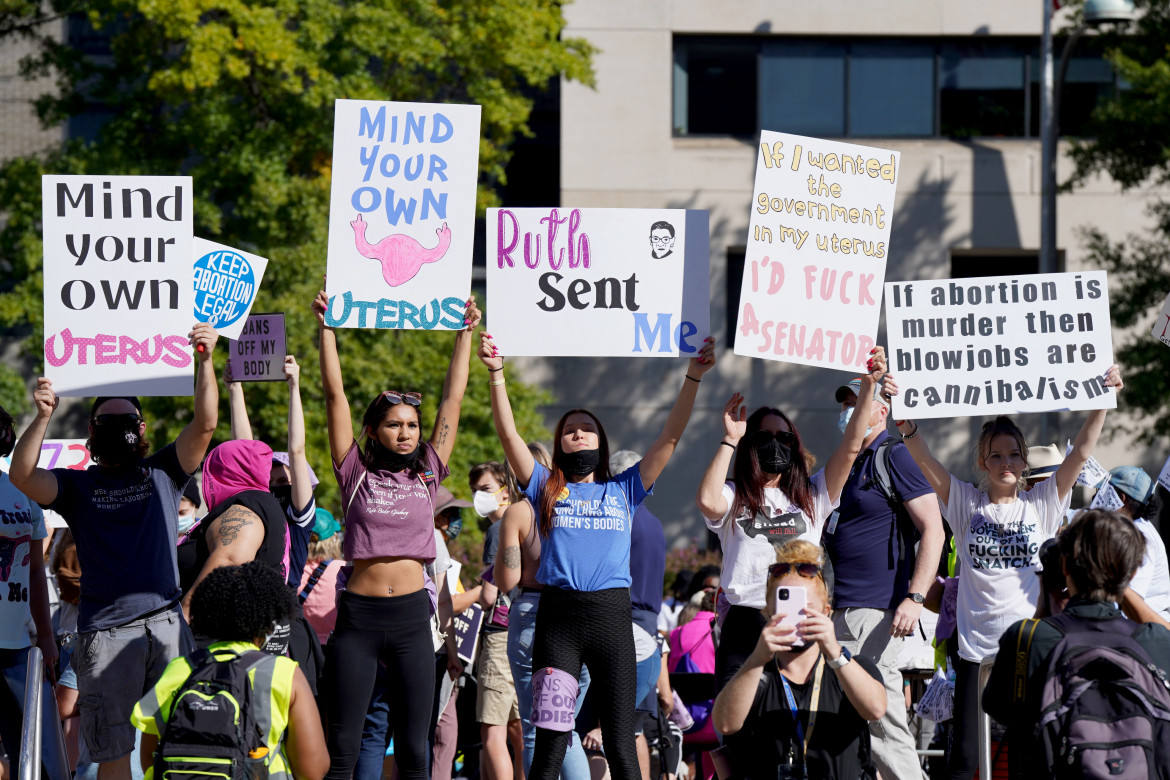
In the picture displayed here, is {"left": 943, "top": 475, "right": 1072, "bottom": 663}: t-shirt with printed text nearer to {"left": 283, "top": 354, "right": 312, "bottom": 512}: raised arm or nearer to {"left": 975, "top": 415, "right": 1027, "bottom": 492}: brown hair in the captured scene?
{"left": 975, "top": 415, "right": 1027, "bottom": 492}: brown hair

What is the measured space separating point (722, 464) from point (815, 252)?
1295 mm

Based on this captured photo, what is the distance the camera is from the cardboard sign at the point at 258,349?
23.8 ft

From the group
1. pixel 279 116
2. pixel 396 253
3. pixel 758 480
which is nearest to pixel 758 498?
pixel 758 480

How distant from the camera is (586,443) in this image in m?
6.28

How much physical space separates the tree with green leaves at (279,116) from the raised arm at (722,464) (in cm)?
1015

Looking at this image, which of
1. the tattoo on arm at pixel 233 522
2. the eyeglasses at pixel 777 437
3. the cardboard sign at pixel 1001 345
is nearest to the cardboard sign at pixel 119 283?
the tattoo on arm at pixel 233 522

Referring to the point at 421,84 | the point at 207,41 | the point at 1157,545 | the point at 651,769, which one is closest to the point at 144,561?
the point at 651,769

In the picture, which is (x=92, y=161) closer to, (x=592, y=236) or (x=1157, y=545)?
(x=592, y=236)

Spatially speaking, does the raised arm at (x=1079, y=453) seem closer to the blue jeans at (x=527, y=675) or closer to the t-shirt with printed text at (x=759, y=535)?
the t-shirt with printed text at (x=759, y=535)

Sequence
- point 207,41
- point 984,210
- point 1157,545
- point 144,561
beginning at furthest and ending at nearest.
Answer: point 984,210 → point 207,41 → point 1157,545 → point 144,561

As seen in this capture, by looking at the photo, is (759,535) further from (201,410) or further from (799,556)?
(201,410)

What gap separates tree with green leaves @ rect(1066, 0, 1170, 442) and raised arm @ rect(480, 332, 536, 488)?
13.2m

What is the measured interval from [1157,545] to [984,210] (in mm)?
14966

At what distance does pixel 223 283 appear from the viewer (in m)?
6.90
